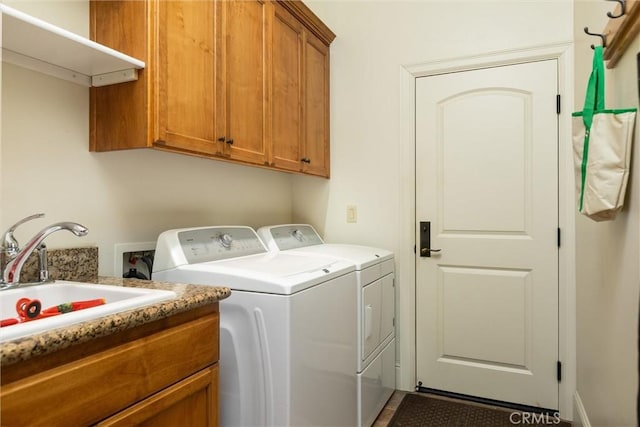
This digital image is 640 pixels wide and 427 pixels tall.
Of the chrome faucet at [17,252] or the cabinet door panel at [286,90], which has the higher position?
the cabinet door panel at [286,90]

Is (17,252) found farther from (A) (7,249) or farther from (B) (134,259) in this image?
(B) (134,259)

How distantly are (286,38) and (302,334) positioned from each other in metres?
1.62

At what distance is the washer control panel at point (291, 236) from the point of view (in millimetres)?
2260

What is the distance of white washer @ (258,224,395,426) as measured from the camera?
1936 millimetres

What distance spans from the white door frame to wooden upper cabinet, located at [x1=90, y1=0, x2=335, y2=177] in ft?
2.17

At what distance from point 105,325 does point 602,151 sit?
1444 mm

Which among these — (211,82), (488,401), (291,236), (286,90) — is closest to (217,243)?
(291,236)

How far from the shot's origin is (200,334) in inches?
47.0

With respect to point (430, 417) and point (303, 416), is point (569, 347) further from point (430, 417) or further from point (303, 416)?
point (303, 416)

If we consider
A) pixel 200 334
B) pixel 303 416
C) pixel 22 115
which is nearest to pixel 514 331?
pixel 303 416

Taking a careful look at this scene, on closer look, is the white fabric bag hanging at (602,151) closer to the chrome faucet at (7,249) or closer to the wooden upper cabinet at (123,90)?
the wooden upper cabinet at (123,90)

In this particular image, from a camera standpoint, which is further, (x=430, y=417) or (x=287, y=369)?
(x=430, y=417)

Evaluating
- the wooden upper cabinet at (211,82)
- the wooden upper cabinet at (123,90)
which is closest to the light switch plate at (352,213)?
the wooden upper cabinet at (211,82)

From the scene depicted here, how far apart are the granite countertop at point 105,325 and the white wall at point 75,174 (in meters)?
0.47
